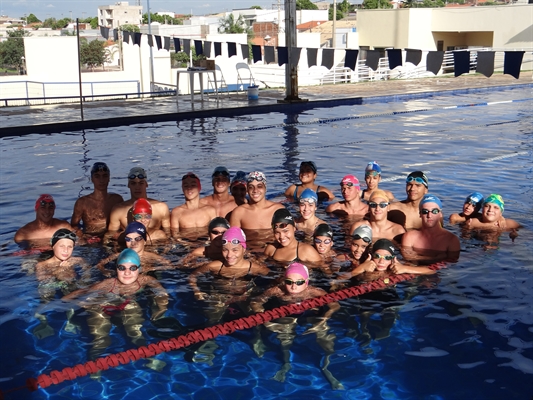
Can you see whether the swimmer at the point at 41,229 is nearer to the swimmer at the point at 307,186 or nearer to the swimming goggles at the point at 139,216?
the swimming goggles at the point at 139,216

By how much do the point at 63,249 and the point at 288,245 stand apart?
209 centimetres

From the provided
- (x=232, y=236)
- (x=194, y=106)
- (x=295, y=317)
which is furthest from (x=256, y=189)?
(x=194, y=106)

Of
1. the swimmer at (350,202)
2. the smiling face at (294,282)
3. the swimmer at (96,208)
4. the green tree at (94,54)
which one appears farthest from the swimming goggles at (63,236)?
the green tree at (94,54)

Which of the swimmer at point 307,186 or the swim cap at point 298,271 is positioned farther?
the swimmer at point 307,186

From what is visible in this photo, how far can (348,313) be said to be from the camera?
16.6 ft

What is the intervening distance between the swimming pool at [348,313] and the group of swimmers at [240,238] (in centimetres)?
21

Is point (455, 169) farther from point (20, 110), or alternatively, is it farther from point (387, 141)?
point (20, 110)

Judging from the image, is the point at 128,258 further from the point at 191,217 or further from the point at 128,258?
the point at 191,217

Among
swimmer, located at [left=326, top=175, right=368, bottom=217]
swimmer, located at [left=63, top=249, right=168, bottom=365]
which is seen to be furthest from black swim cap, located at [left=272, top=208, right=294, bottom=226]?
swimmer, located at [left=326, top=175, right=368, bottom=217]

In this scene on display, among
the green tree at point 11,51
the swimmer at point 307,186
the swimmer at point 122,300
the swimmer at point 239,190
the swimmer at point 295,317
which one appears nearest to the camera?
the swimmer at point 295,317

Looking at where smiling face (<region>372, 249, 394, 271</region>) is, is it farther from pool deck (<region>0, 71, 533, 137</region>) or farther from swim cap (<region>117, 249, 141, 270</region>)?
pool deck (<region>0, 71, 533, 137</region>)

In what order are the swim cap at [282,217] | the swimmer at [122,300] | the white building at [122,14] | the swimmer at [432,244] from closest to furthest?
the swimmer at [122,300] → the swim cap at [282,217] → the swimmer at [432,244] → the white building at [122,14]

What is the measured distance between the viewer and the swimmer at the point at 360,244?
220 inches

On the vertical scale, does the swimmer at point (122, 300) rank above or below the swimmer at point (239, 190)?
below
